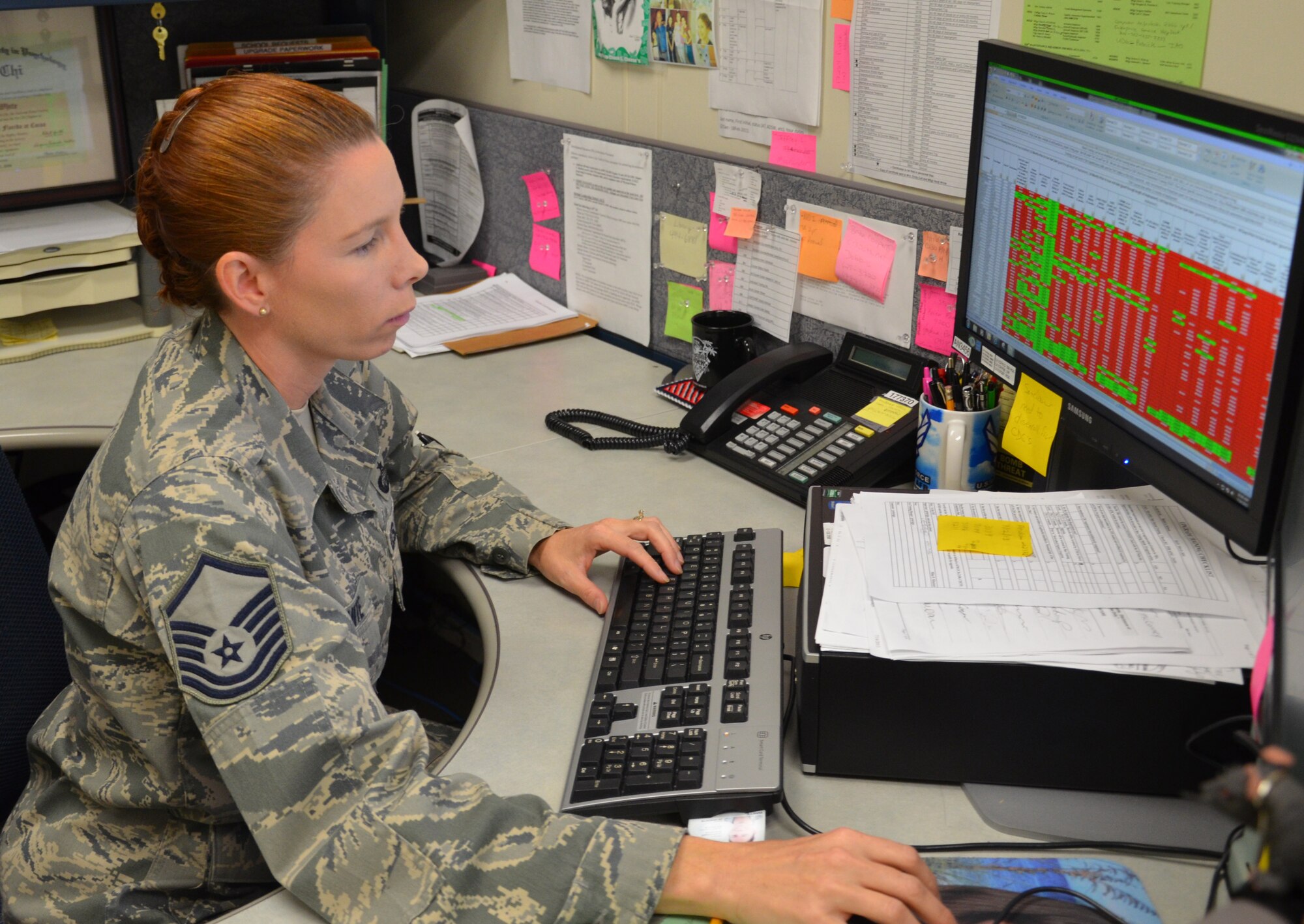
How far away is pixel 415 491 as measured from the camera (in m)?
1.05

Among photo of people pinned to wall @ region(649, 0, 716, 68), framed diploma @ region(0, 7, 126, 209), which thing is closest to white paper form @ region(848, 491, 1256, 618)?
photo of people pinned to wall @ region(649, 0, 716, 68)

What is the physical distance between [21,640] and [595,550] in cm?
48

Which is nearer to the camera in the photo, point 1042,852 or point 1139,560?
point 1042,852

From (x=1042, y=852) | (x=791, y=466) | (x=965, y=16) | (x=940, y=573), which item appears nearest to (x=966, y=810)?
(x=1042, y=852)

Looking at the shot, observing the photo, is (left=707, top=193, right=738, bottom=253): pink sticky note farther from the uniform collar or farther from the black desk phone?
the uniform collar

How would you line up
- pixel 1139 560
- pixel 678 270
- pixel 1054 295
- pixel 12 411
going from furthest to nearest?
1. pixel 678 270
2. pixel 12 411
3. pixel 1054 295
4. pixel 1139 560

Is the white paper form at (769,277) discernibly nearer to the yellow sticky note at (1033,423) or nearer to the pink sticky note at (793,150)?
the pink sticky note at (793,150)

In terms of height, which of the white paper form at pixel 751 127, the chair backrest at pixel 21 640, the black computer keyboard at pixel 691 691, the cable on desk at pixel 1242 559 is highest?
the white paper form at pixel 751 127

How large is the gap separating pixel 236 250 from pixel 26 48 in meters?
0.98

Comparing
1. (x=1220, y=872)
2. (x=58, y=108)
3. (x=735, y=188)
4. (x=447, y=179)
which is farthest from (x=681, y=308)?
(x=1220, y=872)

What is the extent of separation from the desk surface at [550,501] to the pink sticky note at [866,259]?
24 centimetres

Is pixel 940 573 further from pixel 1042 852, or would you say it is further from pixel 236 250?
pixel 236 250

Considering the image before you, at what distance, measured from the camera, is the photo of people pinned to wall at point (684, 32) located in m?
1.28

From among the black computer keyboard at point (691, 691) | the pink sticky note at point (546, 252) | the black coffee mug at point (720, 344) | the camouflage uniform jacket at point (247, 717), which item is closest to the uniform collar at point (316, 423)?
the camouflage uniform jacket at point (247, 717)
